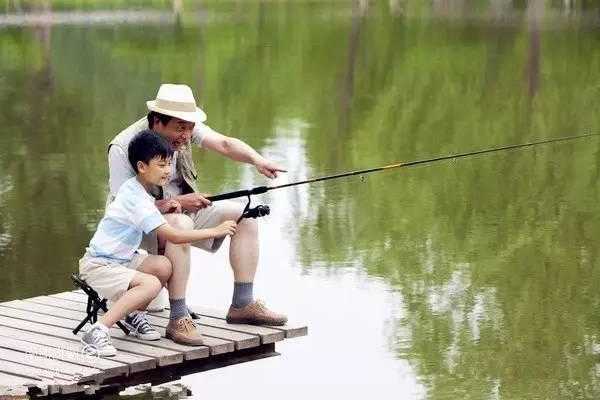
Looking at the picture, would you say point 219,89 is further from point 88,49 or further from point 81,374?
point 81,374

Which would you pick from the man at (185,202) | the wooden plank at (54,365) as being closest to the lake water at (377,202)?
the man at (185,202)

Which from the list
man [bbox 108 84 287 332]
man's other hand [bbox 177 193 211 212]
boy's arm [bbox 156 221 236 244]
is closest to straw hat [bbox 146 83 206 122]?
man [bbox 108 84 287 332]

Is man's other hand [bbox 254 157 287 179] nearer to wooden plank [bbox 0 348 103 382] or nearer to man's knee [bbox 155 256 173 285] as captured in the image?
man's knee [bbox 155 256 173 285]

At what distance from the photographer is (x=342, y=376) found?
827 centimetres

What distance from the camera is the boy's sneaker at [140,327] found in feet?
24.1

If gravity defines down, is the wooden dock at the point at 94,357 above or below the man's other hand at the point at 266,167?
below

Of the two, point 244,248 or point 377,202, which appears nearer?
point 244,248

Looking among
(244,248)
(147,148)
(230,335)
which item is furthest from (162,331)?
(147,148)

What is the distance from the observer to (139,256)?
730cm

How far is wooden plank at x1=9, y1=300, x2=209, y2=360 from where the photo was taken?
23.6ft

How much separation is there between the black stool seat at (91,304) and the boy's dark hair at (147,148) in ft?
1.71

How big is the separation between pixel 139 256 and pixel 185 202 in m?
0.39

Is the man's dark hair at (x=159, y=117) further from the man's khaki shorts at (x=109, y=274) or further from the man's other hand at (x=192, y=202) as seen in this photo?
the man's khaki shorts at (x=109, y=274)

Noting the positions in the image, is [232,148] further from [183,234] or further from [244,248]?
[183,234]
